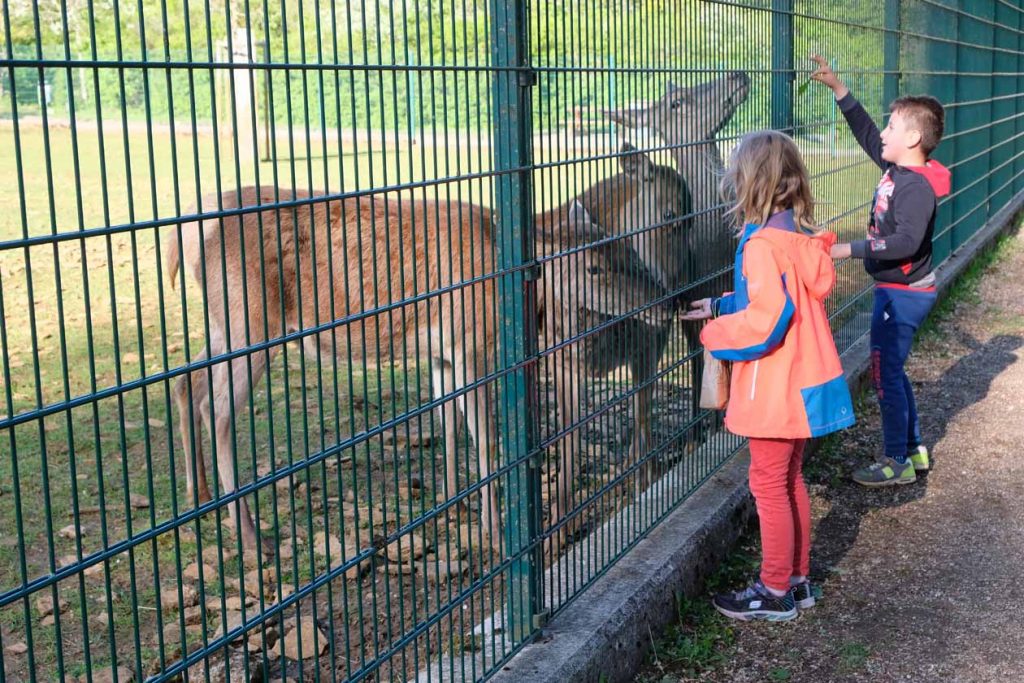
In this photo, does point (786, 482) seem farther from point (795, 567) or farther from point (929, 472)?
point (929, 472)

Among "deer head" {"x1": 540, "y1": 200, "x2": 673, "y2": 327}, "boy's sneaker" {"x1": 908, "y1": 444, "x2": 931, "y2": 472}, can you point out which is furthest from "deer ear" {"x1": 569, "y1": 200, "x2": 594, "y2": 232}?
"boy's sneaker" {"x1": 908, "y1": 444, "x2": 931, "y2": 472}

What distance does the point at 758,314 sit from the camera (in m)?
4.26

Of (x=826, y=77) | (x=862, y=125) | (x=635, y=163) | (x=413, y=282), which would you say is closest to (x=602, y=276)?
(x=635, y=163)

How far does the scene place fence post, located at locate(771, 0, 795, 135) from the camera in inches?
239

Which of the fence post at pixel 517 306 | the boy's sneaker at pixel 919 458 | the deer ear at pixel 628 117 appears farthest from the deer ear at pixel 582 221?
the boy's sneaker at pixel 919 458

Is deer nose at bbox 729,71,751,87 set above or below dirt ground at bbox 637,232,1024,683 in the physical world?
above

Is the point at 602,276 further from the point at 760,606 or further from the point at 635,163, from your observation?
the point at 760,606

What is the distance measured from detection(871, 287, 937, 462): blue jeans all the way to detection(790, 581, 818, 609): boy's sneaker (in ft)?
5.30

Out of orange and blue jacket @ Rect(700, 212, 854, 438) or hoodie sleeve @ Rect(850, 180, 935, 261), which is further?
hoodie sleeve @ Rect(850, 180, 935, 261)

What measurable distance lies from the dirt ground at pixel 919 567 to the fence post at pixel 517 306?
738 millimetres

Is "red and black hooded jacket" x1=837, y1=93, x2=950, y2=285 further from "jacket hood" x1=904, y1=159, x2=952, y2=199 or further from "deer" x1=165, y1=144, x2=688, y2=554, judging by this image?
"deer" x1=165, y1=144, x2=688, y2=554

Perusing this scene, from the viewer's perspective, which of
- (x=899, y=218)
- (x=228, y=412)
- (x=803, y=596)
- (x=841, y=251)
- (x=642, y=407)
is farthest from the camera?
(x=228, y=412)

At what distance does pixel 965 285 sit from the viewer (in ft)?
37.1

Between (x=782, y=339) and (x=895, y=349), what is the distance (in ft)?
6.57
